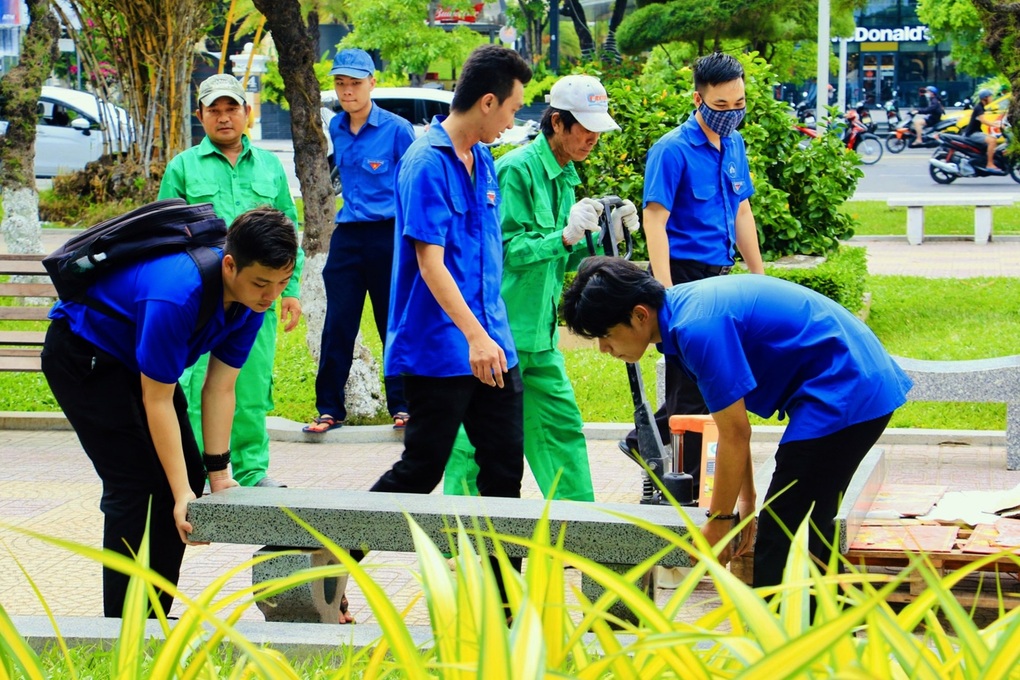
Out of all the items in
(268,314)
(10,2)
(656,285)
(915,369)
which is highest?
(10,2)

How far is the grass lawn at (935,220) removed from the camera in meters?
17.2

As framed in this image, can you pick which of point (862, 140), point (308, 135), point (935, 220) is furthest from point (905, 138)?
point (308, 135)

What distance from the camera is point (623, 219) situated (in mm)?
5348

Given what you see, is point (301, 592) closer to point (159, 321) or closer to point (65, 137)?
point (159, 321)

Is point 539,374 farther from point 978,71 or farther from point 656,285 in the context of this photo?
point 978,71

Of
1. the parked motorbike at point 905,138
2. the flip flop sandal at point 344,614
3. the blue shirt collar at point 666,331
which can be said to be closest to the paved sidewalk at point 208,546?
the flip flop sandal at point 344,614

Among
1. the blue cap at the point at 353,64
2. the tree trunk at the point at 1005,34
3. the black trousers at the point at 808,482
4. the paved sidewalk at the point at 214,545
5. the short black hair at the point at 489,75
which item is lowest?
the paved sidewalk at the point at 214,545

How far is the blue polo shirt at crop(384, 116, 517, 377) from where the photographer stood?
436 cm

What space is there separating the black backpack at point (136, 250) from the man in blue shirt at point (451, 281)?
29.2 inches

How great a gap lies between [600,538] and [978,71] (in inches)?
1295

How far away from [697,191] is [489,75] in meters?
1.84

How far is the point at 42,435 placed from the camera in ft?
26.2

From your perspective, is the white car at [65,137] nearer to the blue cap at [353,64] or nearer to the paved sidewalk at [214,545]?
the paved sidewalk at [214,545]

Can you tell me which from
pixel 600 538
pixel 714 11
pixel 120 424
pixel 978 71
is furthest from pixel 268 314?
pixel 978 71
